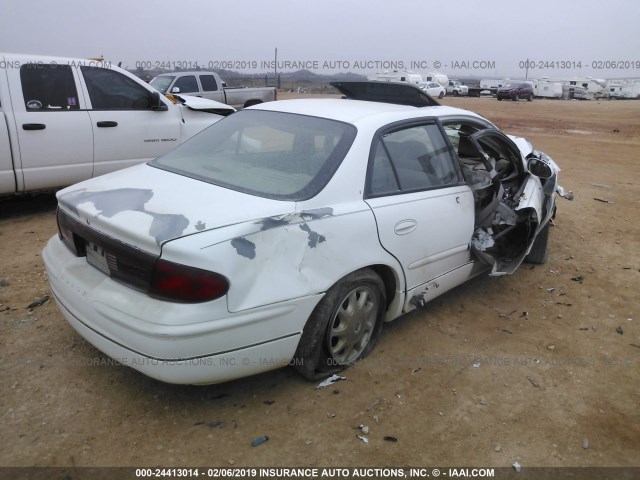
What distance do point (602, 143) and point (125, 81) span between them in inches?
516

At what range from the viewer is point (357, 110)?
11.5ft

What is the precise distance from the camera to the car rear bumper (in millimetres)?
2342

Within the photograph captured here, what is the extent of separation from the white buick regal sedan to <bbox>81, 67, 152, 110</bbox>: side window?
2.90 meters

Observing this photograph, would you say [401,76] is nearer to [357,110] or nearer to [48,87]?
[48,87]

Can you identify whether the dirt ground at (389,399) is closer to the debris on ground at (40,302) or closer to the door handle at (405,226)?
the debris on ground at (40,302)

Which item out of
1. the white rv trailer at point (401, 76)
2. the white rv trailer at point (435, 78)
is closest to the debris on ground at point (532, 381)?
the white rv trailer at point (401, 76)

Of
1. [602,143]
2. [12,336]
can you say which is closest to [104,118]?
[12,336]

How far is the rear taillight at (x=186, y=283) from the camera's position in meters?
2.32

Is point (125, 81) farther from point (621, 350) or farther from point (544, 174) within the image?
point (621, 350)

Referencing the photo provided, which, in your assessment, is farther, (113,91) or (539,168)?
(113,91)

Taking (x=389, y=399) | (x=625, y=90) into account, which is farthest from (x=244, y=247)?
(x=625, y=90)

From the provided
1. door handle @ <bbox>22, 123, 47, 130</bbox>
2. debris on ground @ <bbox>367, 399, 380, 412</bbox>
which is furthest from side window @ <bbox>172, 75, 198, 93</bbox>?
debris on ground @ <bbox>367, 399, 380, 412</bbox>

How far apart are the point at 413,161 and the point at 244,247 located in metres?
1.55

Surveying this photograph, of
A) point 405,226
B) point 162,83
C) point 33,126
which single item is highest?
point 162,83
